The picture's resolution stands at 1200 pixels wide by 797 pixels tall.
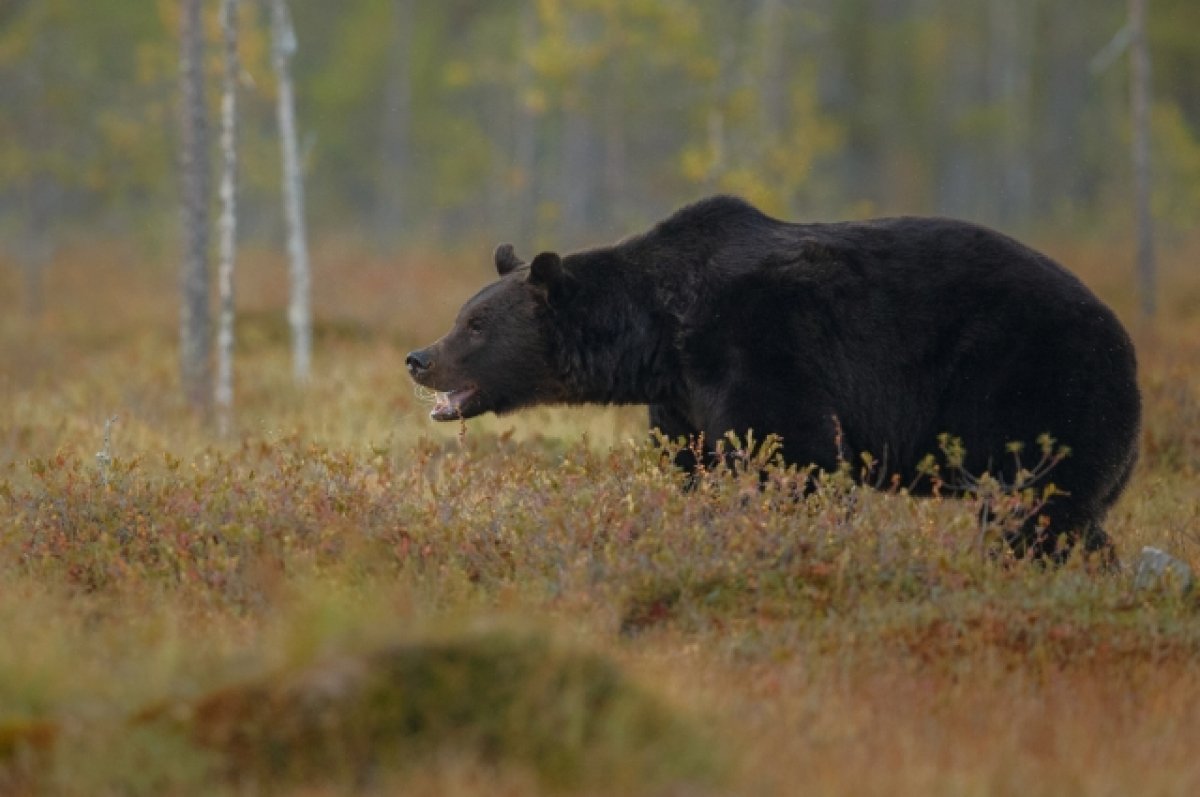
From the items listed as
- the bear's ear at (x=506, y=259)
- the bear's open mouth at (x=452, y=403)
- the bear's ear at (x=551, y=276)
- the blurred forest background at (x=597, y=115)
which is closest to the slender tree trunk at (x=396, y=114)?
the blurred forest background at (x=597, y=115)

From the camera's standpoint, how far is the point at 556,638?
4699 mm

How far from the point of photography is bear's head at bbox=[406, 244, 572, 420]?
8.15 metres

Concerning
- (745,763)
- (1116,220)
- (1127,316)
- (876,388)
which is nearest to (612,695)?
(745,763)

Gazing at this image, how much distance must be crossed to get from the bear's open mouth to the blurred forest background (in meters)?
11.8

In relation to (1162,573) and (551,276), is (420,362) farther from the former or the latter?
(1162,573)

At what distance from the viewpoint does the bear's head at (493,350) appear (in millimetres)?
8148

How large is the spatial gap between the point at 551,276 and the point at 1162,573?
3.43 m

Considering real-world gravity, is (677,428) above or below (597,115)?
below

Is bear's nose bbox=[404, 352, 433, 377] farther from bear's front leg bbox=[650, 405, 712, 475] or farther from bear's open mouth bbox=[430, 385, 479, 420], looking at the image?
bear's front leg bbox=[650, 405, 712, 475]

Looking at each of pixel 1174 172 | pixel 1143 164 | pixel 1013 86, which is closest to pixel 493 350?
pixel 1143 164

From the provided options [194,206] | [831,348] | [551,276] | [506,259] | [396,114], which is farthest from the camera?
[396,114]

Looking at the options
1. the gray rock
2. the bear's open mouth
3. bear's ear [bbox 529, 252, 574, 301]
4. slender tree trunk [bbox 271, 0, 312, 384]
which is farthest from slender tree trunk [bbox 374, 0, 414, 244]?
the gray rock

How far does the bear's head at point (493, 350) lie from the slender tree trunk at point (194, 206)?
5.87 metres

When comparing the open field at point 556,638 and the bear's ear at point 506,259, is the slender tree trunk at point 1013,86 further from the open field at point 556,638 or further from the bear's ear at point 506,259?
the bear's ear at point 506,259
